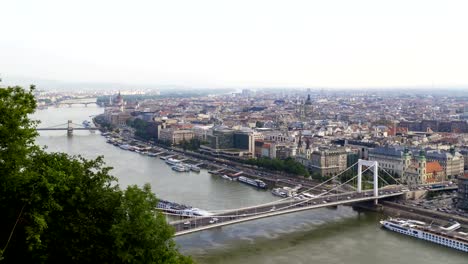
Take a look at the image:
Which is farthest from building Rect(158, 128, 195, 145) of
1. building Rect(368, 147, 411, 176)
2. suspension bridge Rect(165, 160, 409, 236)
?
suspension bridge Rect(165, 160, 409, 236)

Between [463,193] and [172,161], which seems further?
[172,161]

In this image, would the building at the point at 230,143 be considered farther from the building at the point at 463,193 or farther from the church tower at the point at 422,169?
the building at the point at 463,193

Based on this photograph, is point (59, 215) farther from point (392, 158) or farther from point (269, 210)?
point (392, 158)

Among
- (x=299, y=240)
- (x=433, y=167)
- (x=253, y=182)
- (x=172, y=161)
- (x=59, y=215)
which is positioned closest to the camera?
(x=59, y=215)

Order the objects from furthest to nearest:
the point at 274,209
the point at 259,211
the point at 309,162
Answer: the point at 309,162 < the point at 274,209 < the point at 259,211

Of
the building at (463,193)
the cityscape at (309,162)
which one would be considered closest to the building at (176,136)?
the cityscape at (309,162)

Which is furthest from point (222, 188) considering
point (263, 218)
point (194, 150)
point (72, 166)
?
point (72, 166)

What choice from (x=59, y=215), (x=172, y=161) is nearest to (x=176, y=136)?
(x=172, y=161)

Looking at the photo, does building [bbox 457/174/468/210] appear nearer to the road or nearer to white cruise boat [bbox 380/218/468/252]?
white cruise boat [bbox 380/218/468/252]
